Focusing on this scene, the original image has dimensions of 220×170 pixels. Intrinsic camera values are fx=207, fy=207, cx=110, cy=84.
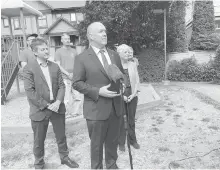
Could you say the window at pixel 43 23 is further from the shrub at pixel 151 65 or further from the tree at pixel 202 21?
the shrub at pixel 151 65

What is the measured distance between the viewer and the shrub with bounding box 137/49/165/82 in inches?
451

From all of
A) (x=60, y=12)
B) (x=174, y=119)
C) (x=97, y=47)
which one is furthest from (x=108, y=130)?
(x=60, y=12)

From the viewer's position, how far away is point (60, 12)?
81.6 ft

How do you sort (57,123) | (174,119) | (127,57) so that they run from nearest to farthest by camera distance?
(57,123) → (127,57) → (174,119)

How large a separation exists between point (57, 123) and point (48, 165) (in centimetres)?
76

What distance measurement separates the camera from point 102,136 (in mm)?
2721

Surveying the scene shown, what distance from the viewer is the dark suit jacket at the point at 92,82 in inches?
97.5

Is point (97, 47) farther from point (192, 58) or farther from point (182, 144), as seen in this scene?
point (192, 58)

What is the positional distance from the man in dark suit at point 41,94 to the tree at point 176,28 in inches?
426

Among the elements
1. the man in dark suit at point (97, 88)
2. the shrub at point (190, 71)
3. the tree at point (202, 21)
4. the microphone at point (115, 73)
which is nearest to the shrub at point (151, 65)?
the shrub at point (190, 71)

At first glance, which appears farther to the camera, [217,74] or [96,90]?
[217,74]

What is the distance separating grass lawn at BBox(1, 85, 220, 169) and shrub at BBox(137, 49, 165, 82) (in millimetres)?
5622

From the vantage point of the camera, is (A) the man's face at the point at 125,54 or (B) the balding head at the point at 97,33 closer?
(B) the balding head at the point at 97,33

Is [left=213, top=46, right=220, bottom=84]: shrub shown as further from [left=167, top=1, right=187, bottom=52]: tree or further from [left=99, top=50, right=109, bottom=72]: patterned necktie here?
[left=99, top=50, right=109, bottom=72]: patterned necktie
